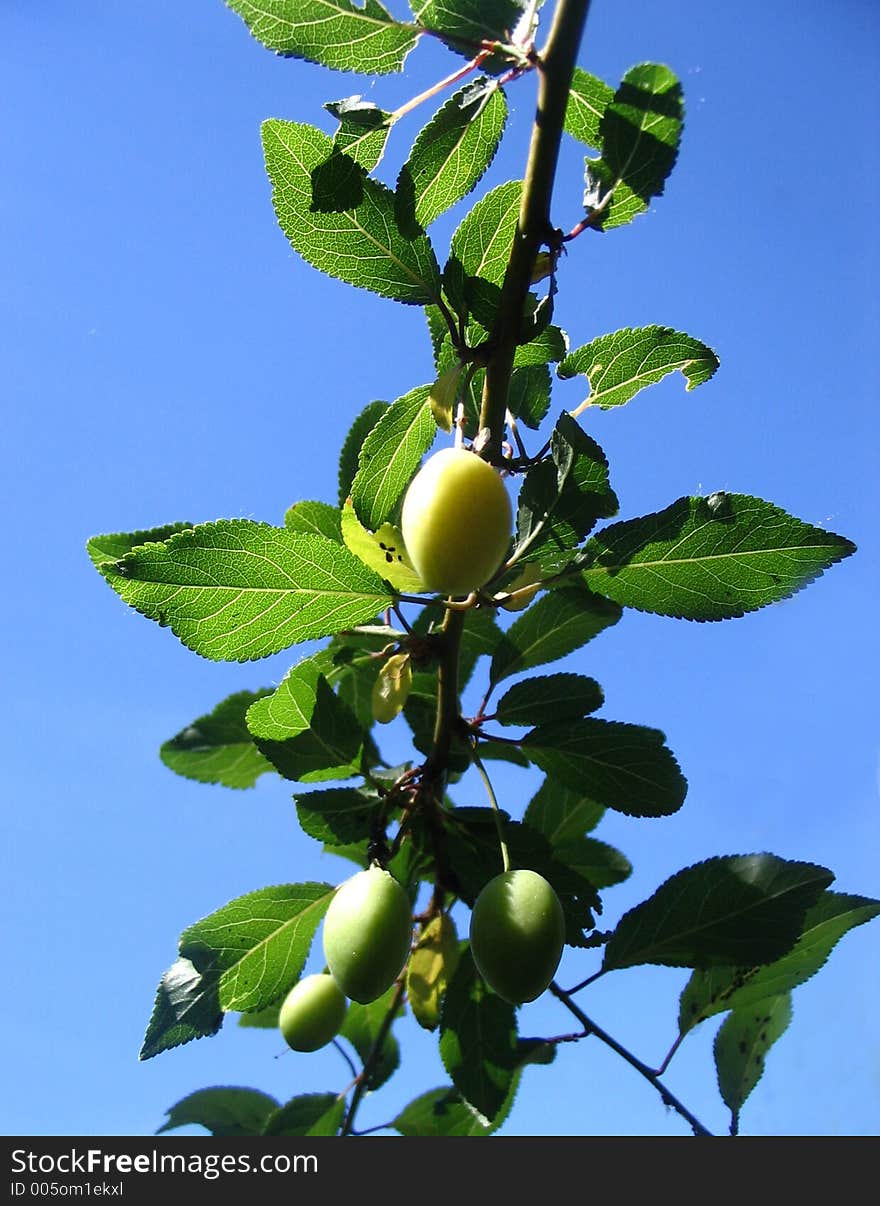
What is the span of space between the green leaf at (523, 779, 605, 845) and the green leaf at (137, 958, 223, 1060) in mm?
478

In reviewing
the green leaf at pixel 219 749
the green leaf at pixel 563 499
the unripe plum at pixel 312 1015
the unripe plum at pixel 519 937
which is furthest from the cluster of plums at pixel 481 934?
the green leaf at pixel 219 749

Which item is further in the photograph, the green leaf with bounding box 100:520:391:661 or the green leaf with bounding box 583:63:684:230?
the green leaf with bounding box 100:520:391:661

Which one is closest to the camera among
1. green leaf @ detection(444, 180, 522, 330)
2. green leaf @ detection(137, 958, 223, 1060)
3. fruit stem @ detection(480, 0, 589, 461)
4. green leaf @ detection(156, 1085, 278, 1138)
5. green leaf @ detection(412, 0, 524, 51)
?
fruit stem @ detection(480, 0, 589, 461)

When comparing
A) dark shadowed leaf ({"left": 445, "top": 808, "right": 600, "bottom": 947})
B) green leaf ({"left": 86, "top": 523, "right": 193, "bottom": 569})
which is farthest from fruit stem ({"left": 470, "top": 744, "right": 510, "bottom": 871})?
green leaf ({"left": 86, "top": 523, "right": 193, "bottom": 569})

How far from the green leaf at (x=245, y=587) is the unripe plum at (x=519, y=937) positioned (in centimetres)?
31

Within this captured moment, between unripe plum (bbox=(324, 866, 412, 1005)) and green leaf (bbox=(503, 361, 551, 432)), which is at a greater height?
green leaf (bbox=(503, 361, 551, 432))

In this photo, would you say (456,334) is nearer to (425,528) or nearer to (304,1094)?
(425,528)

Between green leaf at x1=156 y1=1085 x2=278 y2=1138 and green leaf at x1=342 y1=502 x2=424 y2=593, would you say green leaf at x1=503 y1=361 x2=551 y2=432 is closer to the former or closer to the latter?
green leaf at x1=342 y1=502 x2=424 y2=593

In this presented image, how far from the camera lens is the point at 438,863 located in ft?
3.56

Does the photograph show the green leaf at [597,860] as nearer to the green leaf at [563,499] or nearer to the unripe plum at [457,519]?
the green leaf at [563,499]

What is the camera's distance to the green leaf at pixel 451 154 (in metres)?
0.79

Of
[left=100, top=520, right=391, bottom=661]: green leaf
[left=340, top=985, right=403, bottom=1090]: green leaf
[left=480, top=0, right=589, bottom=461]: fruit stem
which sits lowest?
[left=340, top=985, right=403, bottom=1090]: green leaf

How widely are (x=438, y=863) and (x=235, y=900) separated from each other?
26 centimetres

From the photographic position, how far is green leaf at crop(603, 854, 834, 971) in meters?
0.99
